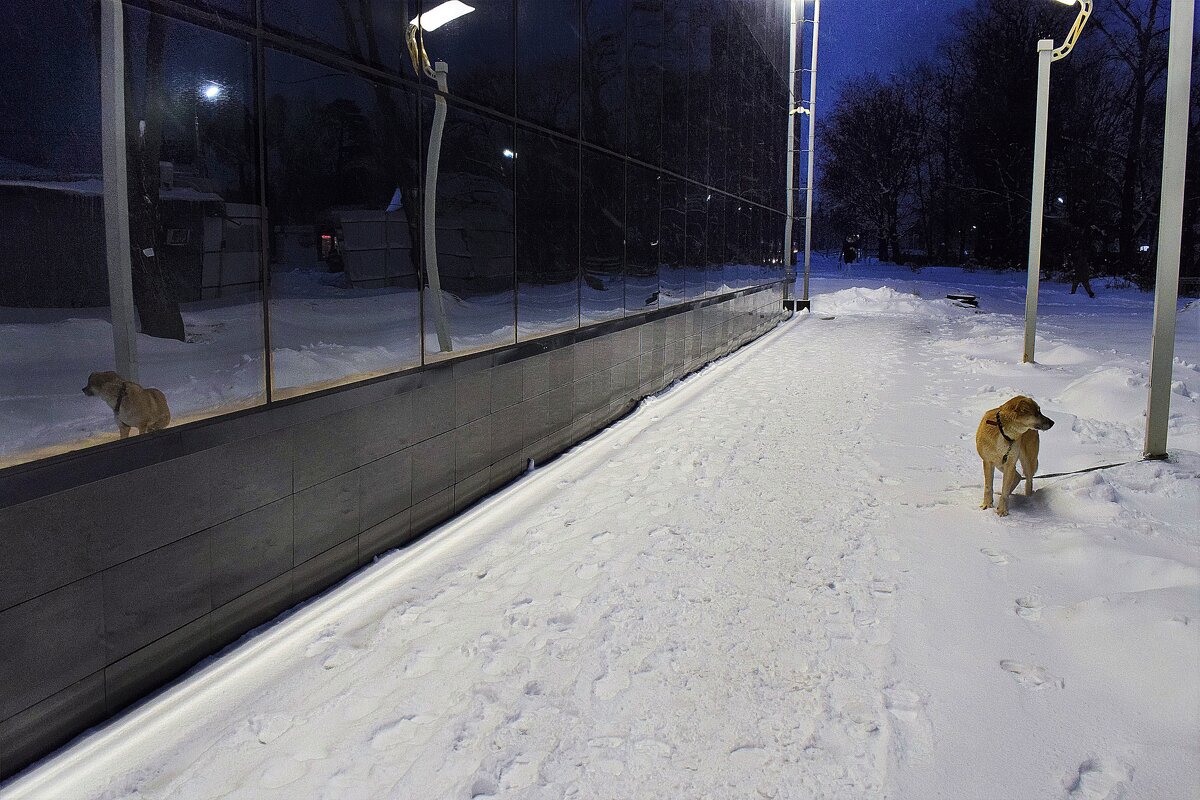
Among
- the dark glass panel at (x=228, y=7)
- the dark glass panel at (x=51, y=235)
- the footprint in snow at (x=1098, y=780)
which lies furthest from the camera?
the dark glass panel at (x=228, y=7)

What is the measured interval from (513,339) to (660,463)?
1.61 m

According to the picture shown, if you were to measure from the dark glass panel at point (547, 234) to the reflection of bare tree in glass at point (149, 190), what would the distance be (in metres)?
3.77

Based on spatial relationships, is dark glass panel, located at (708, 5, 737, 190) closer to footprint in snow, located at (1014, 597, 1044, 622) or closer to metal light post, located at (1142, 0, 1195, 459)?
metal light post, located at (1142, 0, 1195, 459)

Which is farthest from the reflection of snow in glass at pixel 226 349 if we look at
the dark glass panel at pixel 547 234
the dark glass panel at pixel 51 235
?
the dark glass panel at pixel 547 234

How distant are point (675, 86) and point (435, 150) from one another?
22.5 ft

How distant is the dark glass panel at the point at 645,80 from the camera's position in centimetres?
1023

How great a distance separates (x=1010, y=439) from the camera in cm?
568

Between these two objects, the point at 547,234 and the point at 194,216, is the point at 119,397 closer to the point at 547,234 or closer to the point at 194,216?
the point at 194,216

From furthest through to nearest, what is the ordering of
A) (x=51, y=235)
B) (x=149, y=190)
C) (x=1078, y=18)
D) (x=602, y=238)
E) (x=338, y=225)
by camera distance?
(x=1078, y=18)
(x=602, y=238)
(x=338, y=225)
(x=149, y=190)
(x=51, y=235)

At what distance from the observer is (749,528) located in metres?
5.89

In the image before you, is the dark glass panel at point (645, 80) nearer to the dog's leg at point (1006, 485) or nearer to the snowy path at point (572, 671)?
the snowy path at point (572, 671)

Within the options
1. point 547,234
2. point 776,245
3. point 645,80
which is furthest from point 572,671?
point 776,245

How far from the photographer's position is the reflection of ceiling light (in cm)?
577

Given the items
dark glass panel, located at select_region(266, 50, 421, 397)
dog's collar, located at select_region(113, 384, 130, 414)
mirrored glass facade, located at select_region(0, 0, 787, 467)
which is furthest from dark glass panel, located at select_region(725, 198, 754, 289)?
dog's collar, located at select_region(113, 384, 130, 414)
